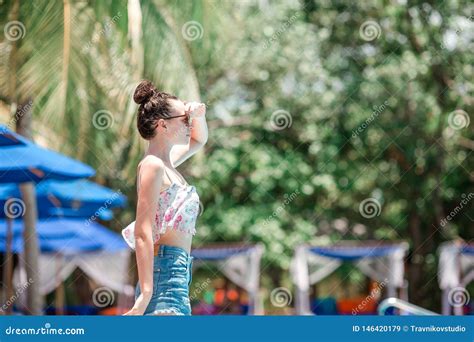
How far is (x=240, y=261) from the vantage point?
13.3 m

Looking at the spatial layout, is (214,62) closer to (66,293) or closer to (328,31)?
(328,31)

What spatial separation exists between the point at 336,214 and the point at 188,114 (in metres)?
10.2

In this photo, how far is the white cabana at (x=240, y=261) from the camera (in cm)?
1304

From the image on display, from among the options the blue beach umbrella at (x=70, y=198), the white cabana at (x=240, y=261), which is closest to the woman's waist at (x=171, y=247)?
the blue beach umbrella at (x=70, y=198)

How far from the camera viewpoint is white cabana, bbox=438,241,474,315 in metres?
11.9

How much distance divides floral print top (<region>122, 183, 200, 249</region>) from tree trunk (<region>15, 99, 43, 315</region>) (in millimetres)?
4182

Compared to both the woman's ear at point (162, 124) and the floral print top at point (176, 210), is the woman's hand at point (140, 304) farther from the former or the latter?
the woman's ear at point (162, 124)

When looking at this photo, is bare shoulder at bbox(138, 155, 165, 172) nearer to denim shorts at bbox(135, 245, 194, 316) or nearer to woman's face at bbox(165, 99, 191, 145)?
woman's face at bbox(165, 99, 191, 145)

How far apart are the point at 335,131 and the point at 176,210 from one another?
32.0 ft

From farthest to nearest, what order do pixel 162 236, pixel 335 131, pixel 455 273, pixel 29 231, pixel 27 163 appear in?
pixel 335 131
pixel 455 273
pixel 29 231
pixel 27 163
pixel 162 236

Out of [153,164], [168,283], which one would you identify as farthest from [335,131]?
[168,283]

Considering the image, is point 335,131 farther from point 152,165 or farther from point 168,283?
point 168,283

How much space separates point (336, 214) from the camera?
13336mm

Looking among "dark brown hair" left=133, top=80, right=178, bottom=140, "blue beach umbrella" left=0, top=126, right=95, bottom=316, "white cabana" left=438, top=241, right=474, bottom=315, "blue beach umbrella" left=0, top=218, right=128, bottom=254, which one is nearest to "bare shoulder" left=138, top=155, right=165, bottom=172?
"dark brown hair" left=133, top=80, right=178, bottom=140
